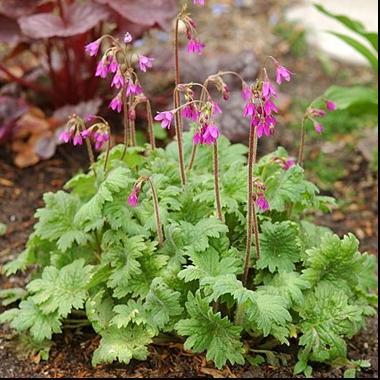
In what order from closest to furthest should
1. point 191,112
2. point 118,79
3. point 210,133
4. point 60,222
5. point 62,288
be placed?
1. point 210,133
2. point 191,112
3. point 118,79
4. point 62,288
5. point 60,222

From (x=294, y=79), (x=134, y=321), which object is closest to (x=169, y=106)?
(x=294, y=79)

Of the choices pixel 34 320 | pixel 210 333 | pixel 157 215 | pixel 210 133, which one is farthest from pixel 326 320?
pixel 34 320

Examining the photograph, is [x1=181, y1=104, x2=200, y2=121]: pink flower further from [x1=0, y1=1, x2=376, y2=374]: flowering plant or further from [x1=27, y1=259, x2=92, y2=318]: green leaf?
[x1=27, y1=259, x2=92, y2=318]: green leaf

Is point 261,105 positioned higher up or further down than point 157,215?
higher up

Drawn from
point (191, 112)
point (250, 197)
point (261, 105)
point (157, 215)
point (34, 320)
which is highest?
point (261, 105)

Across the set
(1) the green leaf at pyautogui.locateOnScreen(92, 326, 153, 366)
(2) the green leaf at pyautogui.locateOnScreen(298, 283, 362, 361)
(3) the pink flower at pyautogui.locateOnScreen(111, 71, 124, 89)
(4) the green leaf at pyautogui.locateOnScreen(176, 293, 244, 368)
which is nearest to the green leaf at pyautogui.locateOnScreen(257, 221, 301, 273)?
(2) the green leaf at pyautogui.locateOnScreen(298, 283, 362, 361)

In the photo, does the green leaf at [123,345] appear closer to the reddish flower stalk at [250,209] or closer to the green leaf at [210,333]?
the green leaf at [210,333]

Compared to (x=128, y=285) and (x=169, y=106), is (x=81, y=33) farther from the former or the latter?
(x=128, y=285)

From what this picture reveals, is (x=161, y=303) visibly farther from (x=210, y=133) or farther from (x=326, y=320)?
(x=210, y=133)
